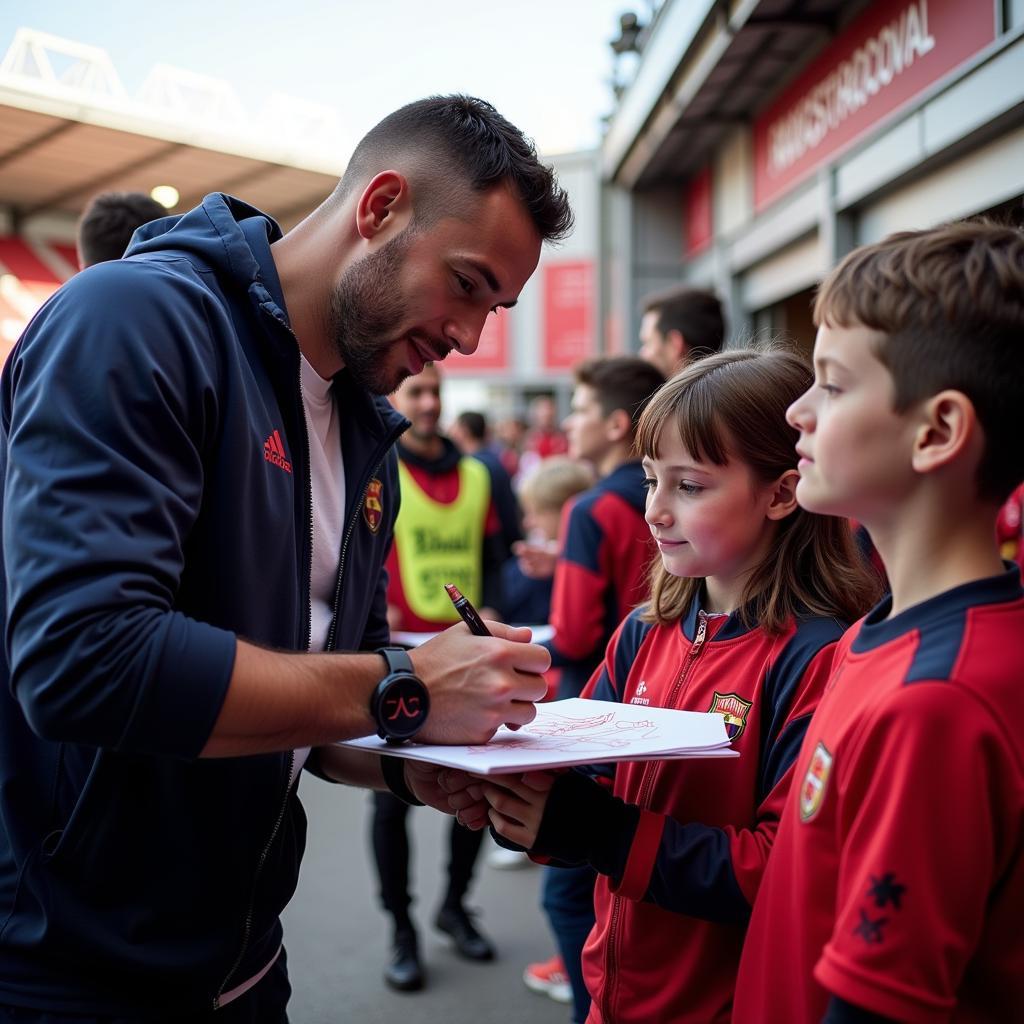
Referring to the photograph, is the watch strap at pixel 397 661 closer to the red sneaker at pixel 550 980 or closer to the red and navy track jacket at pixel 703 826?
the red and navy track jacket at pixel 703 826

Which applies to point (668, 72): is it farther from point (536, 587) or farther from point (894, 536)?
point (894, 536)

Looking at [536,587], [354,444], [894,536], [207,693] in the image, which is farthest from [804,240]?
[207,693]

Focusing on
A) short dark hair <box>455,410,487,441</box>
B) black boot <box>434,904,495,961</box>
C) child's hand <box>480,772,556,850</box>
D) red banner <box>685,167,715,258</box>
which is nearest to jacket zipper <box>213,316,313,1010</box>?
child's hand <box>480,772,556,850</box>

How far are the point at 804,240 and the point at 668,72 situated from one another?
3.70 feet

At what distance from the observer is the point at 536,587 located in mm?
4566

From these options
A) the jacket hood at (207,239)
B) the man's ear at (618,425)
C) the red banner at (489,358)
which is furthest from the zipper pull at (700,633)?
the red banner at (489,358)

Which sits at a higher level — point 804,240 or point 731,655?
point 804,240

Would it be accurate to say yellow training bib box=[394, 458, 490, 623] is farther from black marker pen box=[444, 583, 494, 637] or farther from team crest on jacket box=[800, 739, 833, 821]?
team crest on jacket box=[800, 739, 833, 821]

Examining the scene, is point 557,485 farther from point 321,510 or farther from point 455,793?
point 455,793

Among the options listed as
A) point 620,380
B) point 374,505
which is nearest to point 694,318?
point 620,380

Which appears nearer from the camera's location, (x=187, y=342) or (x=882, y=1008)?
(x=882, y=1008)

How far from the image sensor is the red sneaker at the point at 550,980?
330 centimetres

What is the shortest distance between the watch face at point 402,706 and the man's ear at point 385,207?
2.42 feet

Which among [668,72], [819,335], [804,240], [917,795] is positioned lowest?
[917,795]
